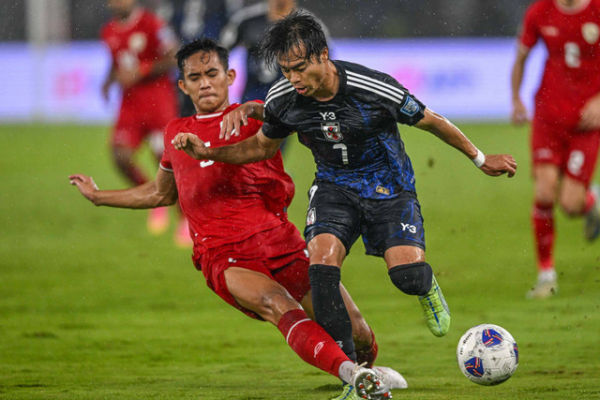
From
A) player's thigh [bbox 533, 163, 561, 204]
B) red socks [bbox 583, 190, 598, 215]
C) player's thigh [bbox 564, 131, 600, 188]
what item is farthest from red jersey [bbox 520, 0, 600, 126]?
red socks [bbox 583, 190, 598, 215]

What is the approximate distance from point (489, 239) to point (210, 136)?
531 cm

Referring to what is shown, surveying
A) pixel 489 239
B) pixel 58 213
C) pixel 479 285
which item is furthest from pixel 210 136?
pixel 58 213

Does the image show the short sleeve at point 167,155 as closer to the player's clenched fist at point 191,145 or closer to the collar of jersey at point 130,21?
the player's clenched fist at point 191,145

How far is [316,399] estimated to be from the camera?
15.2 ft

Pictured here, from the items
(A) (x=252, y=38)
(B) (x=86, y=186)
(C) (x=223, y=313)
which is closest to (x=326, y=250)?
(B) (x=86, y=186)

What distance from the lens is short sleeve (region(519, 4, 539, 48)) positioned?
761 cm

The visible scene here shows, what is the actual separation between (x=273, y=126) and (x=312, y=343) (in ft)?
3.60

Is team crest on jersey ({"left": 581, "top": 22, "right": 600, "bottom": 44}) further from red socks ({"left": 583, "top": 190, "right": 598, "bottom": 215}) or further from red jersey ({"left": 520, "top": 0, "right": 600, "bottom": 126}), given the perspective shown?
red socks ({"left": 583, "top": 190, "right": 598, "bottom": 215})

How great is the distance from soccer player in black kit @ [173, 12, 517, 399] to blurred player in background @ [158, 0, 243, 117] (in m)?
5.80

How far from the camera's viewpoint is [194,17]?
38.2 feet

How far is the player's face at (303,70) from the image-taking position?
4418 millimetres

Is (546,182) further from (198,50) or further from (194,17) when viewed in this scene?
(194,17)

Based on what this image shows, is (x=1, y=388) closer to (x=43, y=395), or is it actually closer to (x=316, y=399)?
(x=43, y=395)

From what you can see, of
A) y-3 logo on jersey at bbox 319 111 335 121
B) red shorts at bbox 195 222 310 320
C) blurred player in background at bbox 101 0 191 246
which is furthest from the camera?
blurred player in background at bbox 101 0 191 246
